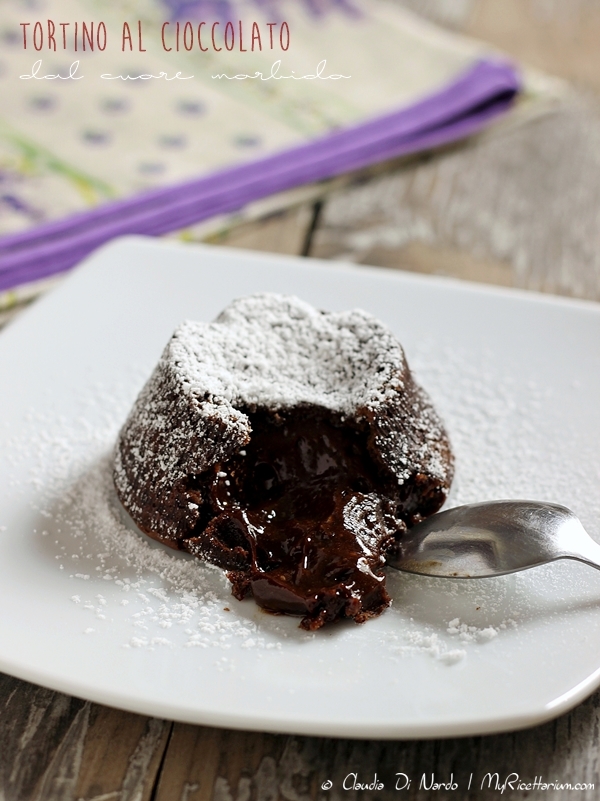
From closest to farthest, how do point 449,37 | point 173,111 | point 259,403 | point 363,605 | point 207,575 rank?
point 363,605, point 207,575, point 259,403, point 173,111, point 449,37

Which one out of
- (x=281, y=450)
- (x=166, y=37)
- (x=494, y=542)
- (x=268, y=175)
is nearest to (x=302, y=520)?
(x=281, y=450)

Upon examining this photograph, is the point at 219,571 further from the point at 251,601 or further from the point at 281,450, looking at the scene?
the point at 281,450

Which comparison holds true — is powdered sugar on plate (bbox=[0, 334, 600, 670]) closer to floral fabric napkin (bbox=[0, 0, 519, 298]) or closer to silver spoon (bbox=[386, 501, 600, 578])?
silver spoon (bbox=[386, 501, 600, 578])

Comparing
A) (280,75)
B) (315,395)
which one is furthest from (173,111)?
(315,395)

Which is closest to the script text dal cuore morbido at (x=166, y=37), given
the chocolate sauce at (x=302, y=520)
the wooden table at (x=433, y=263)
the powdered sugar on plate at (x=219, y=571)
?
the wooden table at (x=433, y=263)

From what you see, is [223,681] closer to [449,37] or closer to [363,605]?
[363,605]

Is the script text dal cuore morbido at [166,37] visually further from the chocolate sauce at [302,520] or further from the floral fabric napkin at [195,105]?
the chocolate sauce at [302,520]
